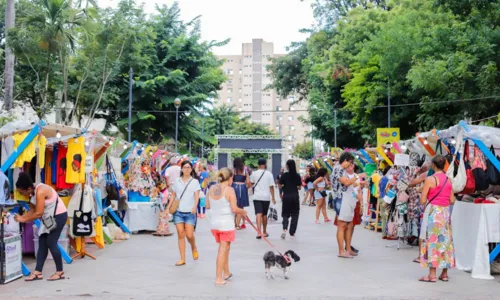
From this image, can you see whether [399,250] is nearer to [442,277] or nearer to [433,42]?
[442,277]

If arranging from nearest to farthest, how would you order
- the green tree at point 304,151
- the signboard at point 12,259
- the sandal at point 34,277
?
the signboard at point 12,259 < the sandal at point 34,277 < the green tree at point 304,151

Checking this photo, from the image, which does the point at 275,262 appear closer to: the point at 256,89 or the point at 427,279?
the point at 427,279

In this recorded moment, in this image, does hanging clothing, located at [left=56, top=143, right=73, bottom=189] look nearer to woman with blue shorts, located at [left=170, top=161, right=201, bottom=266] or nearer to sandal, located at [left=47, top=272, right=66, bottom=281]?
woman with blue shorts, located at [left=170, top=161, right=201, bottom=266]

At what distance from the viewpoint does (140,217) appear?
15398 mm

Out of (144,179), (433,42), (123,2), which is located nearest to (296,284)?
(144,179)

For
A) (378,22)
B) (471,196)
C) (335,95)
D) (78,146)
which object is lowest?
(471,196)

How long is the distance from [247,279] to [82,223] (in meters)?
3.36

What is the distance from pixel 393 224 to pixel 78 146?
22.6 feet

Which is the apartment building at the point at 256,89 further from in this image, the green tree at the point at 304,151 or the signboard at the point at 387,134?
the signboard at the point at 387,134

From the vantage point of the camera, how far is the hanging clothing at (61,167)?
11.2 metres

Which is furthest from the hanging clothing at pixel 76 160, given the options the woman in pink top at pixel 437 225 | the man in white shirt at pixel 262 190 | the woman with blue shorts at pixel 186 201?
the woman in pink top at pixel 437 225

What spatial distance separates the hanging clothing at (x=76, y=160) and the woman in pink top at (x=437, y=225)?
5.93 m

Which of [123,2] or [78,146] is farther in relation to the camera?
[123,2]

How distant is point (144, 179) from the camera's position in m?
16.0
